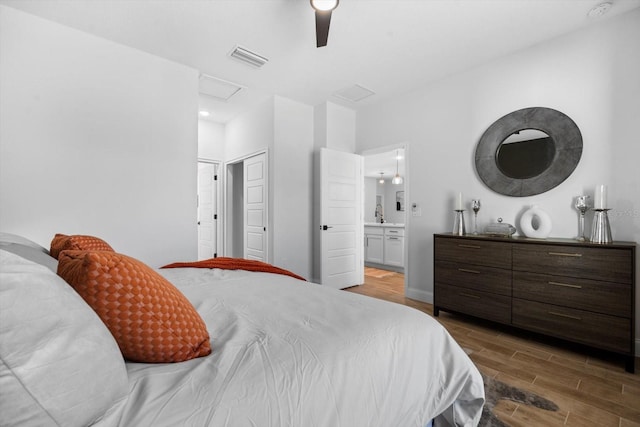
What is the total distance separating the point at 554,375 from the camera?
2010mm

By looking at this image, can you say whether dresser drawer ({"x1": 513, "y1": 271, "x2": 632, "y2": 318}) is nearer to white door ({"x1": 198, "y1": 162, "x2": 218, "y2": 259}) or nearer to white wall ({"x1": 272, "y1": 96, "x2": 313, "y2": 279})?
white wall ({"x1": 272, "y1": 96, "x2": 313, "y2": 279})

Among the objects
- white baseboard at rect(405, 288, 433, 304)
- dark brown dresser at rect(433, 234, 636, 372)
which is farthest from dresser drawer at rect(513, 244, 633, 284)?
white baseboard at rect(405, 288, 433, 304)

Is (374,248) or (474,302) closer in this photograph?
(474,302)

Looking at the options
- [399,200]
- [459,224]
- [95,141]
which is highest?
[95,141]

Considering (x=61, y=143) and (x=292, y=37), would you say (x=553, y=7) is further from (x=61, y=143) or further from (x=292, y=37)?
(x=61, y=143)

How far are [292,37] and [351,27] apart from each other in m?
0.56

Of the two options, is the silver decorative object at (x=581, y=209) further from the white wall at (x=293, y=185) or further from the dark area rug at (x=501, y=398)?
the white wall at (x=293, y=185)

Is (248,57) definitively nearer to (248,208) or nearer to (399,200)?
(248,208)

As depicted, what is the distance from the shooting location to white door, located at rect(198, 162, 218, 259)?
5354 mm

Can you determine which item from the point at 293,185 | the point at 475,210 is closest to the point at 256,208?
the point at 293,185

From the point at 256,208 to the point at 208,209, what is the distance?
5.27ft

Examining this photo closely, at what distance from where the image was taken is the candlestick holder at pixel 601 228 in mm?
2287

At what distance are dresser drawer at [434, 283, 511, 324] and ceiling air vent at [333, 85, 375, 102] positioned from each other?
8.55 ft

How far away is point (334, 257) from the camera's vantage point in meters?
4.19
